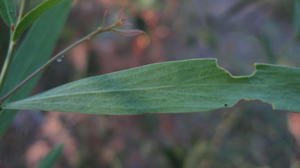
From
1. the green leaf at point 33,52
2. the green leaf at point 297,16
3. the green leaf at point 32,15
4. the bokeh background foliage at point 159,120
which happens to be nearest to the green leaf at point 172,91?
the green leaf at point 32,15

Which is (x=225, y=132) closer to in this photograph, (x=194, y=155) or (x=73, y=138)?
(x=194, y=155)

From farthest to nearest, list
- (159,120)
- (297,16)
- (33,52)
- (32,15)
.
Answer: (159,120)
(297,16)
(33,52)
(32,15)

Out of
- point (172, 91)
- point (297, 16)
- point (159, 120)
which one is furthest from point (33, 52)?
point (159, 120)

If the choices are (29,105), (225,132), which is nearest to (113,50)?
(225,132)

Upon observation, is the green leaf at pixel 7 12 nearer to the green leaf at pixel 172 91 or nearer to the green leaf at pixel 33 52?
the green leaf at pixel 172 91

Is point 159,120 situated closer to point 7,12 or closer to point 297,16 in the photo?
point 297,16

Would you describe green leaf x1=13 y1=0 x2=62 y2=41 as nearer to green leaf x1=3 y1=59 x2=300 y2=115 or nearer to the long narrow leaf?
green leaf x1=3 y1=59 x2=300 y2=115

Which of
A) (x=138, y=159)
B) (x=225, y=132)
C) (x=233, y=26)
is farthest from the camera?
(x=233, y=26)
